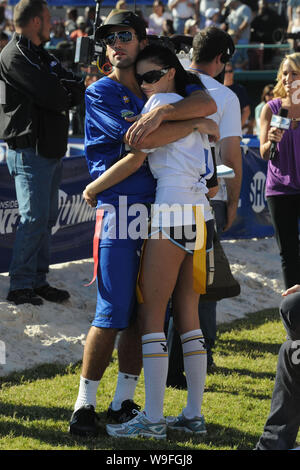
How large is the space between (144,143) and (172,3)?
47.1ft

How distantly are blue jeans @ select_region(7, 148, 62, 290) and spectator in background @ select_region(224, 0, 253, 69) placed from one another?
36.3 feet

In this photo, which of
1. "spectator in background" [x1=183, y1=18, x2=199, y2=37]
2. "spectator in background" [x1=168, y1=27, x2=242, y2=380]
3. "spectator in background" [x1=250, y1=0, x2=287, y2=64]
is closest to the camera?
"spectator in background" [x1=168, y1=27, x2=242, y2=380]

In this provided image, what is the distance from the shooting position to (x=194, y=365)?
13.6ft

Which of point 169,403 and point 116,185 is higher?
point 116,185

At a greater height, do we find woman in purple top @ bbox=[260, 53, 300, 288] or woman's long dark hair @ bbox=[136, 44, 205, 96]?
woman's long dark hair @ bbox=[136, 44, 205, 96]

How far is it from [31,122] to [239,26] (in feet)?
37.3

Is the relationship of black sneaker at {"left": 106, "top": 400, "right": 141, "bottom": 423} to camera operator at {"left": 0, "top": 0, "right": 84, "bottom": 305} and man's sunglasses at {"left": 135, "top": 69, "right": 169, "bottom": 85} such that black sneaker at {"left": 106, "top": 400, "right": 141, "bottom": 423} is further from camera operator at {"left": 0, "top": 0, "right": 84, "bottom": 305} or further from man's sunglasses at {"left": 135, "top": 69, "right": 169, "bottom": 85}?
camera operator at {"left": 0, "top": 0, "right": 84, "bottom": 305}

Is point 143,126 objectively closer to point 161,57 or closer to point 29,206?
point 161,57

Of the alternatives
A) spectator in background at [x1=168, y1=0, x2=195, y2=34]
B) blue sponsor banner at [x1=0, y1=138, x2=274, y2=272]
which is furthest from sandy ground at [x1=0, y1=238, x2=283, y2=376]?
spectator in background at [x1=168, y1=0, x2=195, y2=34]

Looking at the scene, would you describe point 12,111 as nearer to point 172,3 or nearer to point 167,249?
point 167,249

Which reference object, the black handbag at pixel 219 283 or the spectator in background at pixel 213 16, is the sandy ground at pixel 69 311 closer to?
the black handbag at pixel 219 283

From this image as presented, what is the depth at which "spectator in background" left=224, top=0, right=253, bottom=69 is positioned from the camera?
16.6m

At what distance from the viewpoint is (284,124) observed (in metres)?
5.89

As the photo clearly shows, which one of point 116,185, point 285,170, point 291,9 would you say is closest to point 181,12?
point 291,9
